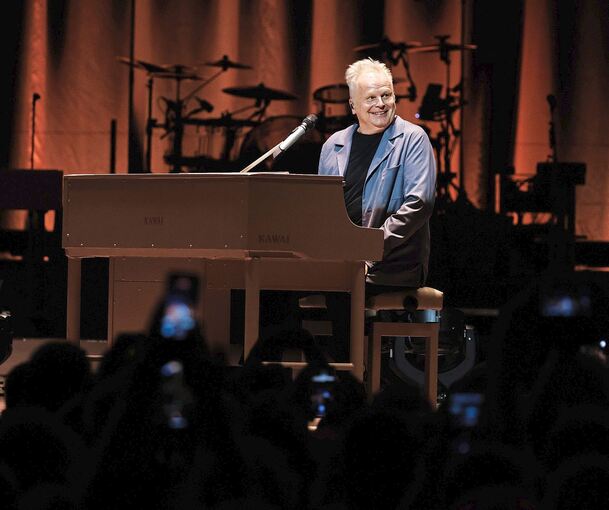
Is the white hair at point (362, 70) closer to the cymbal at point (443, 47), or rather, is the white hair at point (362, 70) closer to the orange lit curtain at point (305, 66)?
the cymbal at point (443, 47)

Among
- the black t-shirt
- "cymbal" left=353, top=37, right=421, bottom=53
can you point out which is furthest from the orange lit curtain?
the black t-shirt

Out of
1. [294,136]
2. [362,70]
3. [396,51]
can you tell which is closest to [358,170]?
[362,70]

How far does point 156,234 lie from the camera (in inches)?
102

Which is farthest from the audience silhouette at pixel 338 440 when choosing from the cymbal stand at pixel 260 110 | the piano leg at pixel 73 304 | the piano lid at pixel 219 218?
the cymbal stand at pixel 260 110

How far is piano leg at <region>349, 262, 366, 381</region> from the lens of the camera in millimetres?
2703

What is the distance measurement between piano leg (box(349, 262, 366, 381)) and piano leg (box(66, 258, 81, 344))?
797 millimetres

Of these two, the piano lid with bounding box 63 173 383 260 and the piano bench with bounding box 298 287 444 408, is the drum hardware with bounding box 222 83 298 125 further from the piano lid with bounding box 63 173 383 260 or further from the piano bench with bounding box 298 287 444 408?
the piano lid with bounding box 63 173 383 260

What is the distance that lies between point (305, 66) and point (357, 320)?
14.9 ft

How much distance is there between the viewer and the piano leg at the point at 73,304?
9.22ft

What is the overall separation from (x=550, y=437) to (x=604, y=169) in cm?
625

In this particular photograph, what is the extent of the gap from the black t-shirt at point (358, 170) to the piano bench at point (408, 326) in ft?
1.04

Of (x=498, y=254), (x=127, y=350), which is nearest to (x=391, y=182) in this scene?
(x=127, y=350)

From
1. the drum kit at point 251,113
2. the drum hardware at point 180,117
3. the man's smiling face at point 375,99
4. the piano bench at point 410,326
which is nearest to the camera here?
the piano bench at point 410,326

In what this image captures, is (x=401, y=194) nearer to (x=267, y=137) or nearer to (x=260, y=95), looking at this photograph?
(x=267, y=137)
